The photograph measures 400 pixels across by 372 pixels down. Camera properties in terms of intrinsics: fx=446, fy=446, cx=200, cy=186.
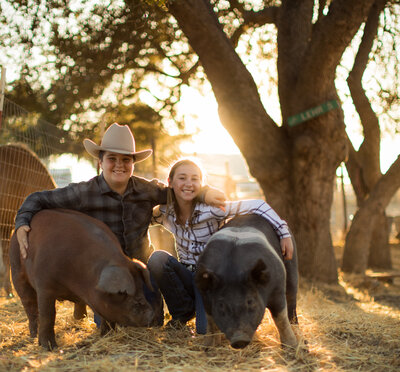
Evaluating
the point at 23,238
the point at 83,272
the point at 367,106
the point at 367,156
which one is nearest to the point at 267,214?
the point at 83,272

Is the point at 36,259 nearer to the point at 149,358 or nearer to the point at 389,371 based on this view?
the point at 149,358

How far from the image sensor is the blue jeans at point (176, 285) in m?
3.48

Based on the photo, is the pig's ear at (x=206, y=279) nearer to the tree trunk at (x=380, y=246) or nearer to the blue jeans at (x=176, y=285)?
the blue jeans at (x=176, y=285)

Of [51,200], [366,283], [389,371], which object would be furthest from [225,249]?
[366,283]

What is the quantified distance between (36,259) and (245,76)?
4.35 meters

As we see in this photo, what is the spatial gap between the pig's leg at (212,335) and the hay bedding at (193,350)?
0.19 feet

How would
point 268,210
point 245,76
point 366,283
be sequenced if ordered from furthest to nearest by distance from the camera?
point 366,283, point 245,76, point 268,210

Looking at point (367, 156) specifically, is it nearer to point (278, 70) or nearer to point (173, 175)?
point (278, 70)

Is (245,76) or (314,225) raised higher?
(245,76)

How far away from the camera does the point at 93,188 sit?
11.6 feet

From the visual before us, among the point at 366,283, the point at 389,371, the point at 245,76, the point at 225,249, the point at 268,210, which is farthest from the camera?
the point at 366,283

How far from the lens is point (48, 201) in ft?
11.2

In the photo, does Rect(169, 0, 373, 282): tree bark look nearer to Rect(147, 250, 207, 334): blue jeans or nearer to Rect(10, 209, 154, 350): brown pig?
Rect(147, 250, 207, 334): blue jeans

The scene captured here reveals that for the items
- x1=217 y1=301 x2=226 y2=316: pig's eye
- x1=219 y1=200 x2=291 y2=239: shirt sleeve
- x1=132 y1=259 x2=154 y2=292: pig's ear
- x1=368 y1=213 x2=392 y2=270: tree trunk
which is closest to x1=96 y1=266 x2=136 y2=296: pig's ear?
x1=132 y1=259 x2=154 y2=292: pig's ear
